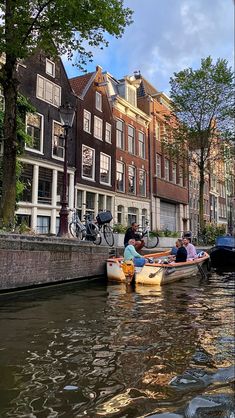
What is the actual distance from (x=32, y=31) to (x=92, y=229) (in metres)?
7.06

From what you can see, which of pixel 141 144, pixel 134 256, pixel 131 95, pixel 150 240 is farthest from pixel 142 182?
pixel 134 256

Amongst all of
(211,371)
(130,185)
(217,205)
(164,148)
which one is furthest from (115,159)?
(217,205)

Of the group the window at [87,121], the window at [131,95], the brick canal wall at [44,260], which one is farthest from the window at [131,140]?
the brick canal wall at [44,260]

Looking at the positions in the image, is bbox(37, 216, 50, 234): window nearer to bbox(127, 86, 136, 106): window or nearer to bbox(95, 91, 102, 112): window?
bbox(95, 91, 102, 112): window

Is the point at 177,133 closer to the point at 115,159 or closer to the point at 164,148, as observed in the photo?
the point at 164,148

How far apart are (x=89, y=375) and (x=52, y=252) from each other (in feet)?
23.9

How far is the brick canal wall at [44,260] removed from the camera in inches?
370

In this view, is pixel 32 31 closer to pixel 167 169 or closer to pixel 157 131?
pixel 157 131

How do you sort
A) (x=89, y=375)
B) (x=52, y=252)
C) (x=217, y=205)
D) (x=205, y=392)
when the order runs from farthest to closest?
(x=217, y=205) → (x=52, y=252) → (x=89, y=375) → (x=205, y=392)

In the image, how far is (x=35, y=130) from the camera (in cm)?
2100

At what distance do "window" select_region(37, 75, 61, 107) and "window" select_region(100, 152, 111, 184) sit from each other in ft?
17.8

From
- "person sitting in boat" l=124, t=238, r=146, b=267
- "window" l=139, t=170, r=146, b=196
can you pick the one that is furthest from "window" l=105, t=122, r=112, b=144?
"person sitting in boat" l=124, t=238, r=146, b=267

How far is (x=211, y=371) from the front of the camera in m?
4.15

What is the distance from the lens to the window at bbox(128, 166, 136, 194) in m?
30.6
